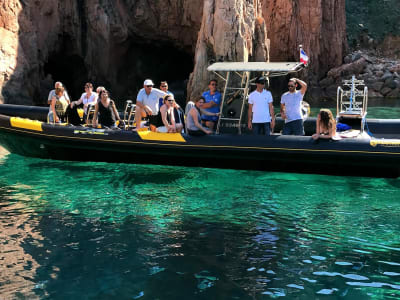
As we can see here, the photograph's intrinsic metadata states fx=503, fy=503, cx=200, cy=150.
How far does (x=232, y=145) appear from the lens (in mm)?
9570

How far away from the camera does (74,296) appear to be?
4953 mm

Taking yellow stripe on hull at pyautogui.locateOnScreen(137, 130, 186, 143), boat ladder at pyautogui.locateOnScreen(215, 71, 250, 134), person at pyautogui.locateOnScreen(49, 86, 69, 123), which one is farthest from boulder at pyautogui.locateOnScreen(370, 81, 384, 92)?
yellow stripe on hull at pyautogui.locateOnScreen(137, 130, 186, 143)

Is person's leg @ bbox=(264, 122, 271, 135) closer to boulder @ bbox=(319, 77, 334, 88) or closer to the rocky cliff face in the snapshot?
the rocky cliff face

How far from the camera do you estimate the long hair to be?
8.98m

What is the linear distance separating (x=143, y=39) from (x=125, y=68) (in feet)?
6.34

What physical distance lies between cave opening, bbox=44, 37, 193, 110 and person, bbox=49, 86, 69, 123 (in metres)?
11.4

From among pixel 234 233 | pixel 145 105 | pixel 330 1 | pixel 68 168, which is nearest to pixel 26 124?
pixel 68 168

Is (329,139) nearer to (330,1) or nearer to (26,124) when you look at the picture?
(26,124)

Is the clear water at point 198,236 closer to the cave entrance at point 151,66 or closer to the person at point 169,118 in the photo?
the person at point 169,118

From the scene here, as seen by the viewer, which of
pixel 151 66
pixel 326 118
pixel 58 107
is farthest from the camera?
pixel 151 66

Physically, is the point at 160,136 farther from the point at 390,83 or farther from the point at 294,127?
the point at 390,83

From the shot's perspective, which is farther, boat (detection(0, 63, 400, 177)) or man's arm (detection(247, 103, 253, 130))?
man's arm (detection(247, 103, 253, 130))

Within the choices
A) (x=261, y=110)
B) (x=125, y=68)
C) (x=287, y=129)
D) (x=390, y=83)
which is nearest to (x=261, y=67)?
(x=261, y=110)

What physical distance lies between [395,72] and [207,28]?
2037cm
